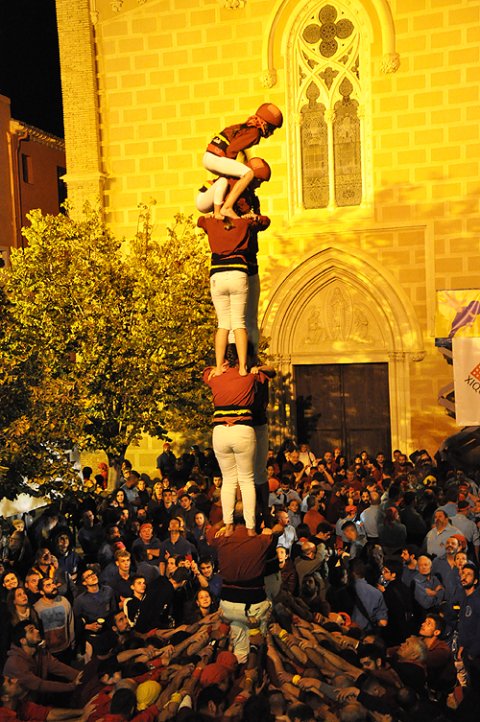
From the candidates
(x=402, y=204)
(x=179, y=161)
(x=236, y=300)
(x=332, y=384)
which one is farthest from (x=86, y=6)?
(x=236, y=300)

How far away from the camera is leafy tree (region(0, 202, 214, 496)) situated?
20.1 meters

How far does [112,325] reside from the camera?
20297 mm

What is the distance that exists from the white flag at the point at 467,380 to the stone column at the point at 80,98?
11.1 m

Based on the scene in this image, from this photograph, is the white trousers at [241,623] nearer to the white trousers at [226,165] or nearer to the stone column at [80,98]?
the white trousers at [226,165]

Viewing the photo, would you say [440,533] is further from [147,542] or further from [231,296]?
[231,296]

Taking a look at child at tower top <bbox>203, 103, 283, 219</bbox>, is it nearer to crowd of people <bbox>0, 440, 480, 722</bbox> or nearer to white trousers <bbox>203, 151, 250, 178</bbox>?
white trousers <bbox>203, 151, 250, 178</bbox>

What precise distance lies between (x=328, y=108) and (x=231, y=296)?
16.4m

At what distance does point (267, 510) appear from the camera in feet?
35.0

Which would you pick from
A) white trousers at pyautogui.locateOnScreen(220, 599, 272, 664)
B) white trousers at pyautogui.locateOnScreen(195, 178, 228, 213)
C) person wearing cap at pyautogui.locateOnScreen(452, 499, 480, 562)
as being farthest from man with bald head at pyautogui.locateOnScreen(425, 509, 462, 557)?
white trousers at pyautogui.locateOnScreen(195, 178, 228, 213)

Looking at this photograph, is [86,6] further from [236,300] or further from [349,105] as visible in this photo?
[236,300]

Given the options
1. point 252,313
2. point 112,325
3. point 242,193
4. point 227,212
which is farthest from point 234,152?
point 112,325

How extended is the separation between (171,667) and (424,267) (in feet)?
54.5

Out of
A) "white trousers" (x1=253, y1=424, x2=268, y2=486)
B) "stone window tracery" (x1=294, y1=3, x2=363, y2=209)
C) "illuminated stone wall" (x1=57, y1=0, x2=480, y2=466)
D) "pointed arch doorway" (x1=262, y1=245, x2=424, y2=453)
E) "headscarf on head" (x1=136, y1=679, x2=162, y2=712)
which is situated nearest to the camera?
"headscarf on head" (x1=136, y1=679, x2=162, y2=712)

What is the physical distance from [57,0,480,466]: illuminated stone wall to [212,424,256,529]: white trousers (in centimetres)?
1502
